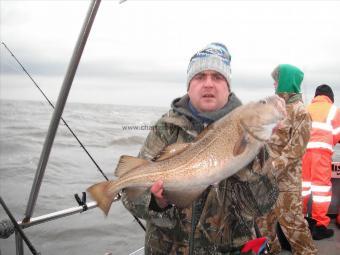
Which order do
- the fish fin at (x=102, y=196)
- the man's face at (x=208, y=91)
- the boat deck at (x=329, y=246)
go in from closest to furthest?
the fish fin at (x=102, y=196) → the man's face at (x=208, y=91) → the boat deck at (x=329, y=246)

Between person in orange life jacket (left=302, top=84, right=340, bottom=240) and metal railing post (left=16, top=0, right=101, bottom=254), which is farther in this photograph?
person in orange life jacket (left=302, top=84, right=340, bottom=240)

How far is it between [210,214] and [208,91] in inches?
31.5

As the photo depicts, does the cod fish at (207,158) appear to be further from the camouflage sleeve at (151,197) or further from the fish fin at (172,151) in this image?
the camouflage sleeve at (151,197)

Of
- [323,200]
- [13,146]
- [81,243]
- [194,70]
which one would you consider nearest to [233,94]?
[194,70]

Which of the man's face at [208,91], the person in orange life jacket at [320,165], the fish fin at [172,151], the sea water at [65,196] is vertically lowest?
the sea water at [65,196]

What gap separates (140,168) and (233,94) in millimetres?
883

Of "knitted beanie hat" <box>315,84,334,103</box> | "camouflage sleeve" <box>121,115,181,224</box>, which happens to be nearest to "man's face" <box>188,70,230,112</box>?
"camouflage sleeve" <box>121,115,181,224</box>

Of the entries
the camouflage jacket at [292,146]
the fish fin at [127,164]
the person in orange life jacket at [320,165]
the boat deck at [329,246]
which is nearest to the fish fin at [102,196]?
the fish fin at [127,164]

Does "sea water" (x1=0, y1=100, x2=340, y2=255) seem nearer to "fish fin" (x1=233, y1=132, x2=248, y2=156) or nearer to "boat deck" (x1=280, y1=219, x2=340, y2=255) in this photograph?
"fish fin" (x1=233, y1=132, x2=248, y2=156)

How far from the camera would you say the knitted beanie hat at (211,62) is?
2555mm

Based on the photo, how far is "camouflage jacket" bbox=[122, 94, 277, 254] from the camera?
2.43 m

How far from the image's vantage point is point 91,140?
24.8 meters

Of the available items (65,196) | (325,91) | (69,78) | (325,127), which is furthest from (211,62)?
(65,196)

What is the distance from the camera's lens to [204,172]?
2.21m
